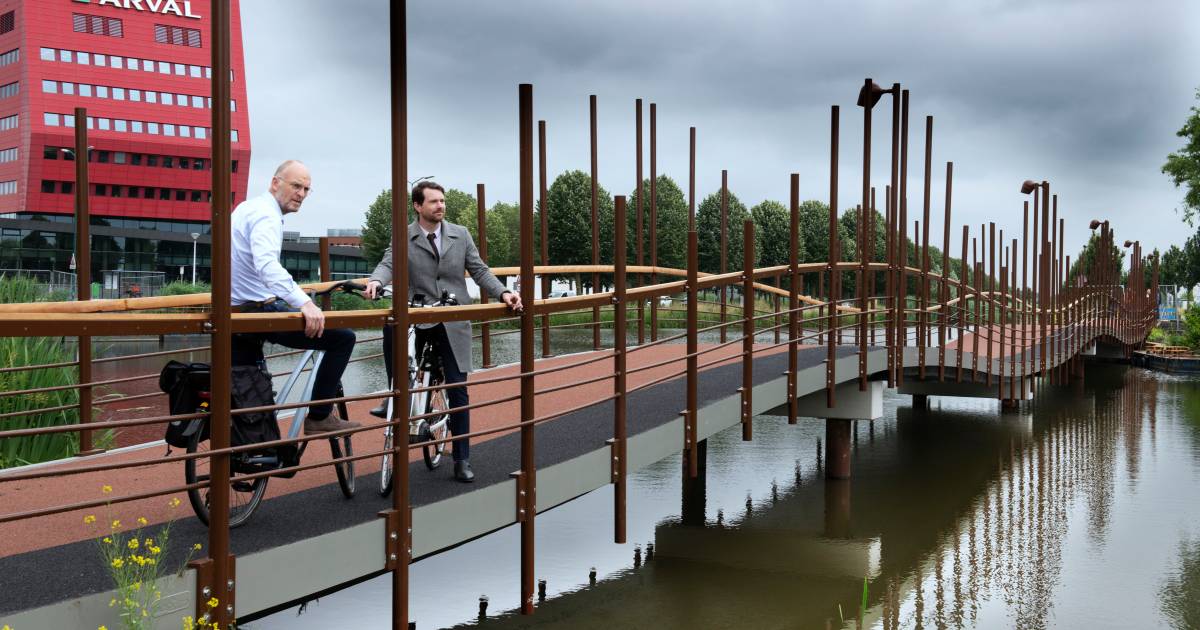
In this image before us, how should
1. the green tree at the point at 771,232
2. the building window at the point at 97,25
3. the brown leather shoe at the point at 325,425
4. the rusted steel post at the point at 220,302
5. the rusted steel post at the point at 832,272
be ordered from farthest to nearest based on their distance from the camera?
the building window at the point at 97,25
the green tree at the point at 771,232
the rusted steel post at the point at 832,272
the brown leather shoe at the point at 325,425
the rusted steel post at the point at 220,302

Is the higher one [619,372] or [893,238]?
[893,238]

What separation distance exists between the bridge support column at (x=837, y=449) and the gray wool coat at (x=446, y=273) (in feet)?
29.5

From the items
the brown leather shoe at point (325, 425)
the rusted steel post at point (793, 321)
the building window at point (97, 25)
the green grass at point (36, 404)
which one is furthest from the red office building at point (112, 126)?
the brown leather shoe at point (325, 425)

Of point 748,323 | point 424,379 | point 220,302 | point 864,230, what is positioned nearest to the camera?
point 220,302

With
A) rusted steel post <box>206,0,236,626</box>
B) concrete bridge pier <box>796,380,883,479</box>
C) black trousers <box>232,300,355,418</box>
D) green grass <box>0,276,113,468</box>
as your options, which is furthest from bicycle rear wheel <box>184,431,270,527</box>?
concrete bridge pier <box>796,380,883,479</box>

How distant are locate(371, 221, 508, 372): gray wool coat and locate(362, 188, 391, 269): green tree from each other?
63.9m

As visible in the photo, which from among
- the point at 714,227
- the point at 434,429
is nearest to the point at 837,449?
the point at 434,429

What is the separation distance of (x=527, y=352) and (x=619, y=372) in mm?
1317

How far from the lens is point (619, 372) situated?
7578 mm

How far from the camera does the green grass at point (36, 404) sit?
374 inches

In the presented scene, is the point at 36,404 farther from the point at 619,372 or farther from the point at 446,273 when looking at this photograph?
the point at 619,372

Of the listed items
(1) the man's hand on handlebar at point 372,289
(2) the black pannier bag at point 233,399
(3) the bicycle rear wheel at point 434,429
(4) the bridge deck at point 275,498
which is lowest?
(4) the bridge deck at point 275,498

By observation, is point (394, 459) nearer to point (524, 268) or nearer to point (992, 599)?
point (524, 268)

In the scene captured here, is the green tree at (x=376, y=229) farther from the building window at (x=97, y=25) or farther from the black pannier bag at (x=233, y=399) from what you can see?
the black pannier bag at (x=233, y=399)
